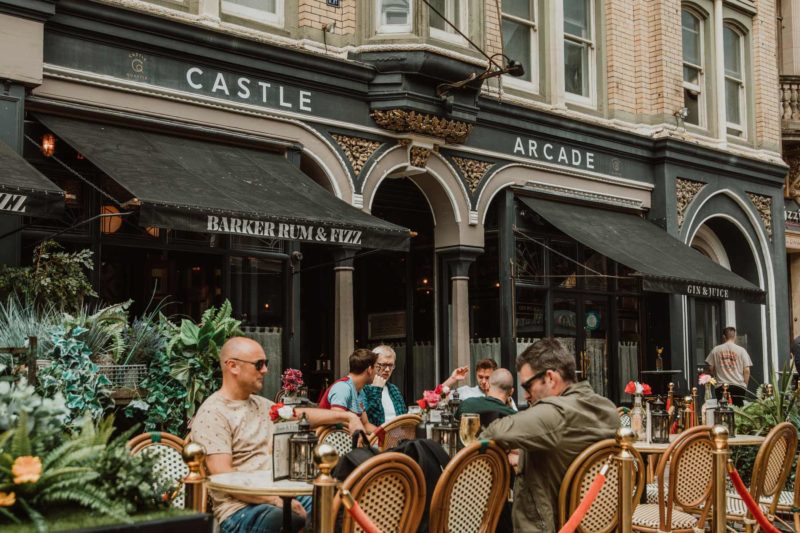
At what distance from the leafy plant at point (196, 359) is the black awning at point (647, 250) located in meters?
6.72

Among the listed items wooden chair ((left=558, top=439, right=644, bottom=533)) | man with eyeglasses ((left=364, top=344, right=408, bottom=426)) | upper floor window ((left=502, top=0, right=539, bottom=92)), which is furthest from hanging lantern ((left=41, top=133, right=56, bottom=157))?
upper floor window ((left=502, top=0, right=539, bottom=92))

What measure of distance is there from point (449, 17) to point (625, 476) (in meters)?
8.76

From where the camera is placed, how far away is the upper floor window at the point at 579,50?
50.5 feet

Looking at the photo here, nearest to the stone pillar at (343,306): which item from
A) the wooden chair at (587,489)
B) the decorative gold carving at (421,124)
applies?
the decorative gold carving at (421,124)

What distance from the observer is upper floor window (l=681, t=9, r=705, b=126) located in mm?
17203

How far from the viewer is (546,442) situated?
4816mm

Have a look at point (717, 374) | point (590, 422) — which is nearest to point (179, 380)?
point (590, 422)

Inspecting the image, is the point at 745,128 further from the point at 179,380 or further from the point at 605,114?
the point at 179,380

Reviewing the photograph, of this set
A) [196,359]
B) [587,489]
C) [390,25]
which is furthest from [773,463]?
[390,25]

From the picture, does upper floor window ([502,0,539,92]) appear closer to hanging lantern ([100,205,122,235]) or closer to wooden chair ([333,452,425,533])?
hanging lantern ([100,205,122,235])

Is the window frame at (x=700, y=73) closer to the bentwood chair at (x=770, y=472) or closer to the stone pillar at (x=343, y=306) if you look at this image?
the stone pillar at (x=343, y=306)

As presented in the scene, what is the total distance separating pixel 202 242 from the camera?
10742 millimetres

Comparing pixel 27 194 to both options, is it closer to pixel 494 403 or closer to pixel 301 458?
pixel 301 458

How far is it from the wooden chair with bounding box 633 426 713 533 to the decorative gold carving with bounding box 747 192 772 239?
42.1ft
